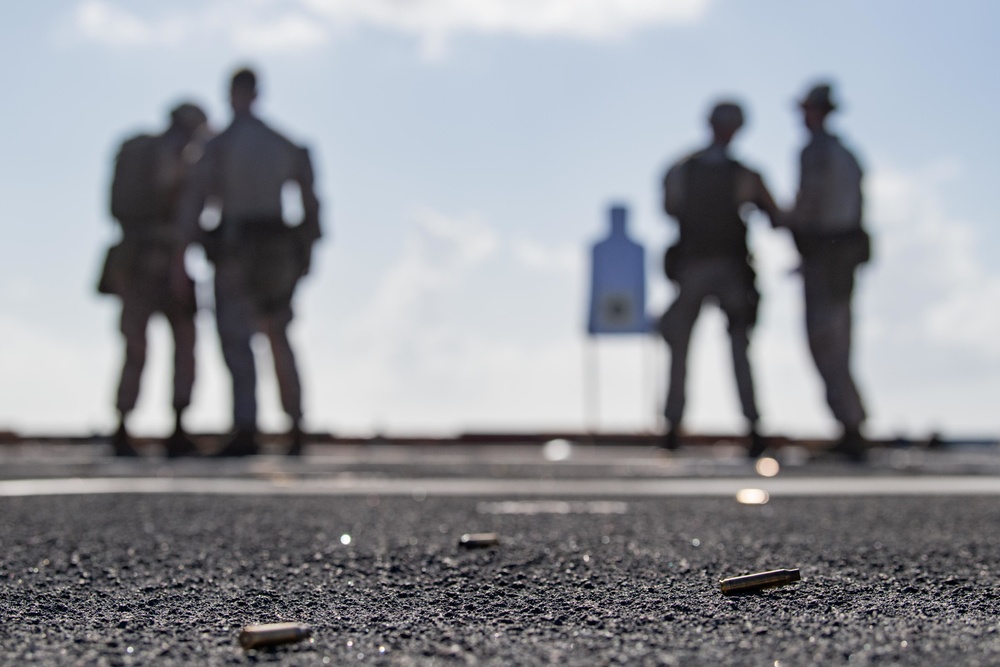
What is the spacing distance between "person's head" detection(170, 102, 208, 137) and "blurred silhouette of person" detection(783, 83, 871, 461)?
3704 mm

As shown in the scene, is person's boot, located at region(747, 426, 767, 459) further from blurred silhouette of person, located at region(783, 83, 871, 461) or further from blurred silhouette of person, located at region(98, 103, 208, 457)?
blurred silhouette of person, located at region(98, 103, 208, 457)

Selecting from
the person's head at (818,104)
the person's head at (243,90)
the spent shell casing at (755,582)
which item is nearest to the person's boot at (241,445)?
the person's head at (243,90)

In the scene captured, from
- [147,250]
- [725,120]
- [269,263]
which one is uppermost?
[725,120]

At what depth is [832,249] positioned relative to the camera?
7.41 m

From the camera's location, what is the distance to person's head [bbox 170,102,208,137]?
822 centimetres

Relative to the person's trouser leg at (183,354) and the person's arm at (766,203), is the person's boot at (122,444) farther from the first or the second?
the person's arm at (766,203)

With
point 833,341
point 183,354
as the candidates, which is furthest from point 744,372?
point 183,354

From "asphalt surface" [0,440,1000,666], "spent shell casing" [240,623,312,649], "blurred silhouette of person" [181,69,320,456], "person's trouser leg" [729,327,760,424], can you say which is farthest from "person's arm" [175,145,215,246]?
"spent shell casing" [240,623,312,649]

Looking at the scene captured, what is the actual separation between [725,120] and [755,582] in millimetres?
5502

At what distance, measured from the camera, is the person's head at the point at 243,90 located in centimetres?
750

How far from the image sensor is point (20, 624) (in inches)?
76.8

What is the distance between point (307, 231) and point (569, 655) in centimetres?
618

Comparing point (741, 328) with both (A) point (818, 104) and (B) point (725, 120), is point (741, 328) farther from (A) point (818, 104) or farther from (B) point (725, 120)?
(A) point (818, 104)

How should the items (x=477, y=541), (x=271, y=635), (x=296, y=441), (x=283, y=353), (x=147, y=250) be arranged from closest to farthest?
(x=271, y=635) → (x=477, y=541) → (x=283, y=353) → (x=296, y=441) → (x=147, y=250)
